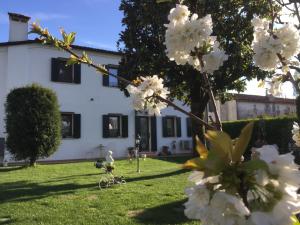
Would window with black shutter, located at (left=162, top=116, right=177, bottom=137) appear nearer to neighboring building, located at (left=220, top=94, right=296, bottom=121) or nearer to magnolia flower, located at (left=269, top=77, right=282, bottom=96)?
neighboring building, located at (left=220, top=94, right=296, bottom=121)

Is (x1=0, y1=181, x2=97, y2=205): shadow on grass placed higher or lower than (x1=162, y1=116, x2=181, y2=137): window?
lower

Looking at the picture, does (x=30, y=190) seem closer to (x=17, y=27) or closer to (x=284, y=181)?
(x=284, y=181)

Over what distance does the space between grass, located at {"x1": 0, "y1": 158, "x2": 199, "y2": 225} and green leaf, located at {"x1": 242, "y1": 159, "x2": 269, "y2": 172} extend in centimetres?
516

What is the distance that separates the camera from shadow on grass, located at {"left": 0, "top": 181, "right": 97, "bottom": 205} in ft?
31.3

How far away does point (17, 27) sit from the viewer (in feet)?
71.6

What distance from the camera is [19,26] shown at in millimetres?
21859

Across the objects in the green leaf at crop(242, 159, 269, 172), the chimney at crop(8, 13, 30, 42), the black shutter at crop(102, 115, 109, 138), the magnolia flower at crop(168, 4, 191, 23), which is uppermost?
the chimney at crop(8, 13, 30, 42)

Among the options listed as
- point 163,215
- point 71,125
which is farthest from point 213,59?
point 71,125

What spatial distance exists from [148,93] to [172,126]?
23963 millimetres

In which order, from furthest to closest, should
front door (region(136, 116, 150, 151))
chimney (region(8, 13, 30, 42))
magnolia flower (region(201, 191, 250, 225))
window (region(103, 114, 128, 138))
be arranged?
1. front door (region(136, 116, 150, 151))
2. window (region(103, 114, 128, 138))
3. chimney (region(8, 13, 30, 42))
4. magnolia flower (region(201, 191, 250, 225))

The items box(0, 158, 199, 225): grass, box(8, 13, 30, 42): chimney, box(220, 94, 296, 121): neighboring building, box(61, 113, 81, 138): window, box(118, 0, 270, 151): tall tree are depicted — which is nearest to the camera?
box(0, 158, 199, 225): grass

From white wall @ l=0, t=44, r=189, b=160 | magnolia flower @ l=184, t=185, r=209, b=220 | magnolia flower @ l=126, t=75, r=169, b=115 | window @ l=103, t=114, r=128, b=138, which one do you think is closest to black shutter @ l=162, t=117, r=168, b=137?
white wall @ l=0, t=44, r=189, b=160

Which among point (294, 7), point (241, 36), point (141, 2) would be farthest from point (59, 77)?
point (294, 7)

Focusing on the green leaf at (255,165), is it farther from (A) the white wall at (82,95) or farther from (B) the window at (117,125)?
(B) the window at (117,125)
